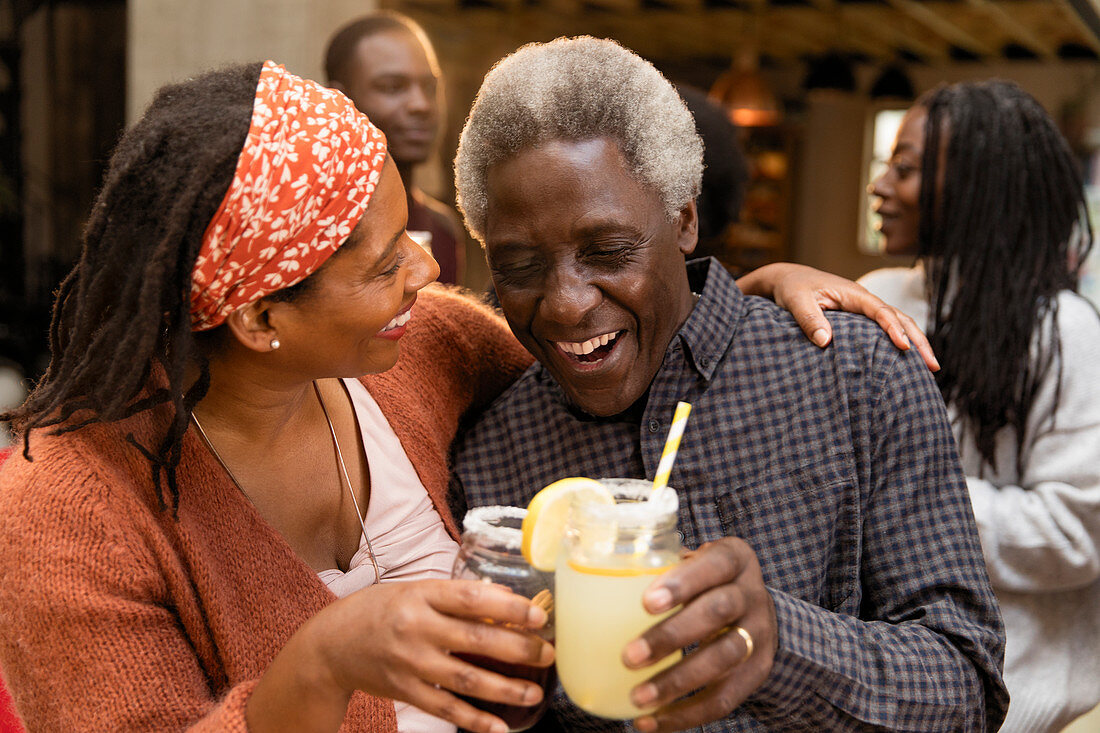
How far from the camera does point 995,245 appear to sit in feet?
7.86

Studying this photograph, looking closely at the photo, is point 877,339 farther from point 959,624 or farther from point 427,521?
point 427,521

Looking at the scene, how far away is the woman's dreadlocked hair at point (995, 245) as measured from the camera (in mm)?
2244

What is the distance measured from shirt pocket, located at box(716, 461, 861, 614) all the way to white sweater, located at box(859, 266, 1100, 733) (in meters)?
0.62

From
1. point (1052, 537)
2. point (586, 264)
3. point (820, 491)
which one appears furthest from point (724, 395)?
point (1052, 537)

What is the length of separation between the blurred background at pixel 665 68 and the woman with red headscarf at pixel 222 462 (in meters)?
Answer: 3.18

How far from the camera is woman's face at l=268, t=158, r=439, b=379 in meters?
1.51

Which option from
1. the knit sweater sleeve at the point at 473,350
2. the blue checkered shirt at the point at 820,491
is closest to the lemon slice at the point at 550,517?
the blue checkered shirt at the point at 820,491

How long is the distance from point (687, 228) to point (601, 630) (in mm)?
872

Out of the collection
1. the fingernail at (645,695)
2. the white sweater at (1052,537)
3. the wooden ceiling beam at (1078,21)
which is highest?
the wooden ceiling beam at (1078,21)

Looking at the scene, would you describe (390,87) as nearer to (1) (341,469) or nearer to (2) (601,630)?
(1) (341,469)

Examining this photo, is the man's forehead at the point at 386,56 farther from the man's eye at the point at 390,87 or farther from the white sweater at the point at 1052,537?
the white sweater at the point at 1052,537

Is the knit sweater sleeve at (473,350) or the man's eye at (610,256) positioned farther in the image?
the knit sweater sleeve at (473,350)

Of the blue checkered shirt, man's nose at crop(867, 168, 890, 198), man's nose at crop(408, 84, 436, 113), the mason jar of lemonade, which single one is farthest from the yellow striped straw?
man's nose at crop(408, 84, 436, 113)

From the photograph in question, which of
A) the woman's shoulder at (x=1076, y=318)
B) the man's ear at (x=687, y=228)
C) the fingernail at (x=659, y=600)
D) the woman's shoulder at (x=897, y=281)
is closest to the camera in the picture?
the fingernail at (x=659, y=600)
